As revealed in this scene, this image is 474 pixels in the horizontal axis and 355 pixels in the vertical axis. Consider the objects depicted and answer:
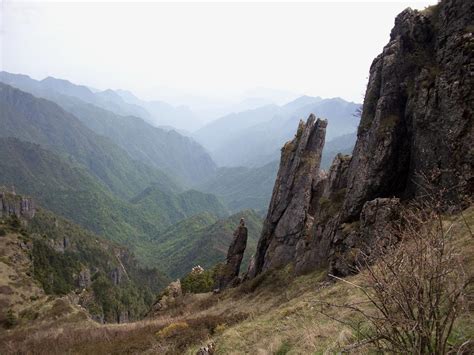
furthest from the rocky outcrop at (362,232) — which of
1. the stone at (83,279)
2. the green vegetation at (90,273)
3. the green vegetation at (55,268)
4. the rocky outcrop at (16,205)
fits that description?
the rocky outcrop at (16,205)

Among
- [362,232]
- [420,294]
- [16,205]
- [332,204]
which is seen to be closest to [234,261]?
[332,204]

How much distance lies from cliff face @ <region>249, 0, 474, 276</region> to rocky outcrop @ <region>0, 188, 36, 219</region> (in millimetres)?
182885

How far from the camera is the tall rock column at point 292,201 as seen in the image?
36312 mm

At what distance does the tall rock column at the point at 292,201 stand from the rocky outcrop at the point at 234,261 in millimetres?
7149

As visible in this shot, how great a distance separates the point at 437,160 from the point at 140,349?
18.8m

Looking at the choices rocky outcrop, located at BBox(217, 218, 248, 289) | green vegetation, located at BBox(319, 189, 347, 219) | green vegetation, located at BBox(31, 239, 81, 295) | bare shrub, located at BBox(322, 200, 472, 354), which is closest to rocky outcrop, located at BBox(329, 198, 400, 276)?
green vegetation, located at BBox(319, 189, 347, 219)

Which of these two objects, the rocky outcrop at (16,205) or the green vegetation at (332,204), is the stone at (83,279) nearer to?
the rocky outcrop at (16,205)

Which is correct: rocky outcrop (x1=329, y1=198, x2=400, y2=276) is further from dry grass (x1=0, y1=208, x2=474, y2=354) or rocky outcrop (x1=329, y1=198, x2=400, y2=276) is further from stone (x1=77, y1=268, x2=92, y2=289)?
stone (x1=77, y1=268, x2=92, y2=289)

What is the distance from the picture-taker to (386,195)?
902 inches

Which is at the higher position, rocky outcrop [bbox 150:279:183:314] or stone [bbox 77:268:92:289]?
rocky outcrop [bbox 150:279:183:314]

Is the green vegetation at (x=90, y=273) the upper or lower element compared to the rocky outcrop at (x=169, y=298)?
lower

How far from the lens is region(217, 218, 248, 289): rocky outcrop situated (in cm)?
4756

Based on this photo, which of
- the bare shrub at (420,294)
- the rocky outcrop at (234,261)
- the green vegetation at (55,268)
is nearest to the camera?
the bare shrub at (420,294)

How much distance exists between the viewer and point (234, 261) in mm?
49281
